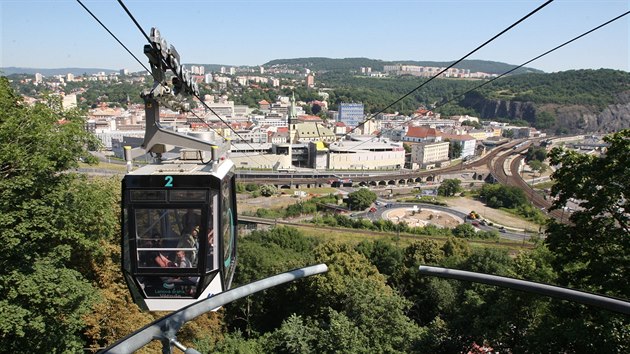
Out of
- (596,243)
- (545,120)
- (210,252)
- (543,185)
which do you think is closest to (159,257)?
(210,252)

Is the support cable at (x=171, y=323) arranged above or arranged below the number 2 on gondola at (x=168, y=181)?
below

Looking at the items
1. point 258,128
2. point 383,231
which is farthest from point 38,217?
point 258,128

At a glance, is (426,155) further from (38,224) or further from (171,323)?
(171,323)

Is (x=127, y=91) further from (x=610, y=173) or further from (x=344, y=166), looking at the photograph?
(x=610, y=173)

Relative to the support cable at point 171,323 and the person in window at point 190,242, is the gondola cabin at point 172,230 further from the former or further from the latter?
the support cable at point 171,323

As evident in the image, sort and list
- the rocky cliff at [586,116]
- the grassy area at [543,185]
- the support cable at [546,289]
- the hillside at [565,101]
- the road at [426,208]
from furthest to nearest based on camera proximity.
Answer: the hillside at [565,101] → the rocky cliff at [586,116] → the grassy area at [543,185] → the road at [426,208] → the support cable at [546,289]

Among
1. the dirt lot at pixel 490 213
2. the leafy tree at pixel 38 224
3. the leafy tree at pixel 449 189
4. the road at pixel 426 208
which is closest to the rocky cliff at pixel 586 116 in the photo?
the leafy tree at pixel 449 189
